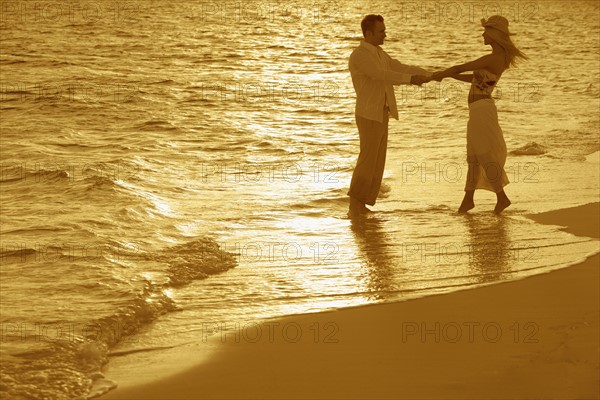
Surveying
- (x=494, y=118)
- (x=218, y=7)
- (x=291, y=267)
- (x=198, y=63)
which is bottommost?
(x=291, y=267)

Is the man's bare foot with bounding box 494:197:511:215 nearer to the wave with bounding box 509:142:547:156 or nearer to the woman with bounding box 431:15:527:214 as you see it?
the woman with bounding box 431:15:527:214

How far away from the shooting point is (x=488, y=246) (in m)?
7.98

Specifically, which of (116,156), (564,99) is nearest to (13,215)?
(116,156)

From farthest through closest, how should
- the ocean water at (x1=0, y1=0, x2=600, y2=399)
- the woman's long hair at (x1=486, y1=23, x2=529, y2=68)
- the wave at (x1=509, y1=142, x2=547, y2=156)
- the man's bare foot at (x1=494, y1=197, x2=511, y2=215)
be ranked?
the wave at (x1=509, y1=142, x2=547, y2=156) < the man's bare foot at (x1=494, y1=197, x2=511, y2=215) < the woman's long hair at (x1=486, y1=23, x2=529, y2=68) < the ocean water at (x1=0, y1=0, x2=600, y2=399)

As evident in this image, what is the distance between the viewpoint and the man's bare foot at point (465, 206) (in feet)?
30.1

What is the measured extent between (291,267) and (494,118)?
8.86 ft

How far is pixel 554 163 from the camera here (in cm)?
1160

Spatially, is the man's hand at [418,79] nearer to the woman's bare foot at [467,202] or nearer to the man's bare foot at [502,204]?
the woman's bare foot at [467,202]

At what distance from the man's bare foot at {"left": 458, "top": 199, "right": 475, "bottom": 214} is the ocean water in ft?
0.48

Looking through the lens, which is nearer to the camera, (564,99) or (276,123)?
(276,123)

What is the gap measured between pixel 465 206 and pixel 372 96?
131 cm

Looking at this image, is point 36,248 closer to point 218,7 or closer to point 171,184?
point 171,184

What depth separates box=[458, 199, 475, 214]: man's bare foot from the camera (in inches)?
361

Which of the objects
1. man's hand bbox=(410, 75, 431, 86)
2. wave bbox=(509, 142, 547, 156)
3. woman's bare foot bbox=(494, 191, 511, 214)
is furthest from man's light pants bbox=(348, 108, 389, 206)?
wave bbox=(509, 142, 547, 156)
